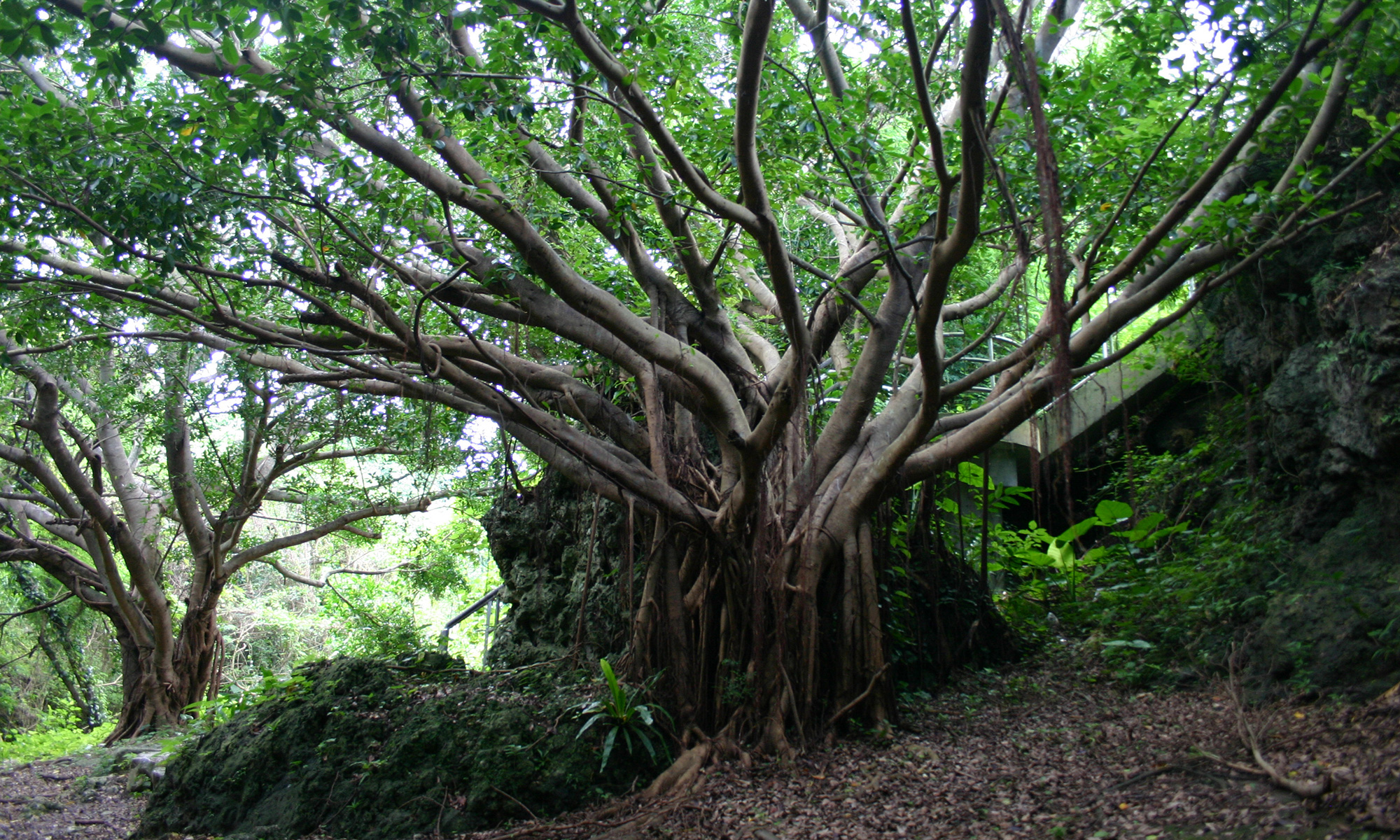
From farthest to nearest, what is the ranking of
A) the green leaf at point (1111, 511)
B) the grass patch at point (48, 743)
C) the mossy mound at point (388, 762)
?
the grass patch at point (48, 743) < the green leaf at point (1111, 511) < the mossy mound at point (388, 762)

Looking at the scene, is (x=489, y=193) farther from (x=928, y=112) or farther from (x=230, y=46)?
(x=928, y=112)

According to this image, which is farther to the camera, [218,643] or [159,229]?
[218,643]

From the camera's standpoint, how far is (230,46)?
3.86m

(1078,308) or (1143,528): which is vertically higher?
(1078,308)

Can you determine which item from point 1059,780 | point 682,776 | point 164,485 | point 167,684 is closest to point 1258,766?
point 1059,780

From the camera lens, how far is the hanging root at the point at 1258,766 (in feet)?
9.47

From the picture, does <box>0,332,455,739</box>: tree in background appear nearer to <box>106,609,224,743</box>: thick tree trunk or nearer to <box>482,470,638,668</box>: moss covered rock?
<box>106,609,224,743</box>: thick tree trunk

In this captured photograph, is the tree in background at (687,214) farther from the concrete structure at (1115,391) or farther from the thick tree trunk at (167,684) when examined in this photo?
the thick tree trunk at (167,684)

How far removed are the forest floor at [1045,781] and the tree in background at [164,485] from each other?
10.8ft

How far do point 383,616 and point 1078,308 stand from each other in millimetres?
8857

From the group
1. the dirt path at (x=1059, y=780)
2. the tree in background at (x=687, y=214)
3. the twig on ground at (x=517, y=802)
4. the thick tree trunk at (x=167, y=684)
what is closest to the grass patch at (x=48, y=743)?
the thick tree trunk at (x=167, y=684)

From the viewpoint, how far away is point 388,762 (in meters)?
4.74

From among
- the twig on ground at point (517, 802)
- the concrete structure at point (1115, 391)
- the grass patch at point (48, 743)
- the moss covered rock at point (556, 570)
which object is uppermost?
the concrete structure at point (1115, 391)

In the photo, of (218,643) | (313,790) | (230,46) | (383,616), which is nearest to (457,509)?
(383,616)
